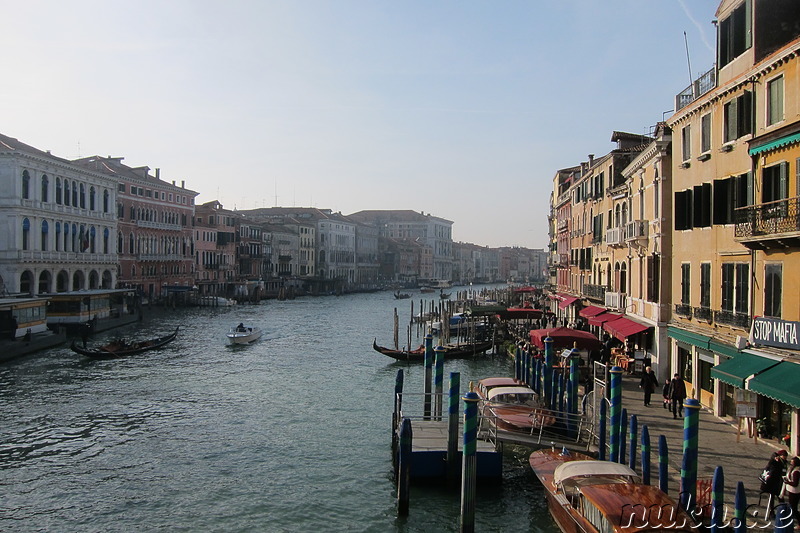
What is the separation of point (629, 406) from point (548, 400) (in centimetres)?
166

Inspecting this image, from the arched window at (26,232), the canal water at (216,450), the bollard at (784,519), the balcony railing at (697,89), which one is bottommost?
the canal water at (216,450)

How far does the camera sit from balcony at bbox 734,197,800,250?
9.77 metres

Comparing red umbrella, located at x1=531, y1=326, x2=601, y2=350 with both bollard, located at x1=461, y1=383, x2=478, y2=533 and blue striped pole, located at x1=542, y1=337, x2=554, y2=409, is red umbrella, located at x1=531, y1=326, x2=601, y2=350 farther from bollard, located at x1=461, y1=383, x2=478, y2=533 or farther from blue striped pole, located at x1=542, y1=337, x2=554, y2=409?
bollard, located at x1=461, y1=383, x2=478, y2=533

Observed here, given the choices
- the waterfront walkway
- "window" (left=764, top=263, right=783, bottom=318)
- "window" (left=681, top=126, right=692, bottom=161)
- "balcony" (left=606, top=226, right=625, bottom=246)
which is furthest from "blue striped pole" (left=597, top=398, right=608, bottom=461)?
"balcony" (left=606, top=226, right=625, bottom=246)

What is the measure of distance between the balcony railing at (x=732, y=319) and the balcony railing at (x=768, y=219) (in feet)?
4.78

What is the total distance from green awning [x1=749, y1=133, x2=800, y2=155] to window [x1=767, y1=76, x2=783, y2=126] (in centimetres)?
40

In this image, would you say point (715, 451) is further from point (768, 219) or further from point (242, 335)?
point (242, 335)

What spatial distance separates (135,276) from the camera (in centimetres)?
5094

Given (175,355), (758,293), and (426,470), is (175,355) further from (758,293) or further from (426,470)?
(758,293)

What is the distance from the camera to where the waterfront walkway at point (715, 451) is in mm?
9281

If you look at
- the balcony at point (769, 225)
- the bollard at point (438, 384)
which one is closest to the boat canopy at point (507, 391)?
the bollard at point (438, 384)

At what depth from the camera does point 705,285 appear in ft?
44.9

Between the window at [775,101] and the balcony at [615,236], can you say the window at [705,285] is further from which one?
the balcony at [615,236]

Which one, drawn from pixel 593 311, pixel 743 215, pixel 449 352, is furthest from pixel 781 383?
pixel 449 352
